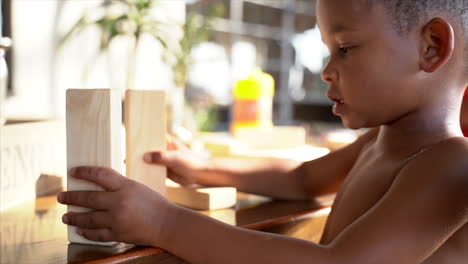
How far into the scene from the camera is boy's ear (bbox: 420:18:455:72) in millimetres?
632

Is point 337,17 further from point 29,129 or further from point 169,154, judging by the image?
point 29,129

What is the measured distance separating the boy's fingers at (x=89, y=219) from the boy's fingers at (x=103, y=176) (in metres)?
0.03

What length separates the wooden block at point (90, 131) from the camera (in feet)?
1.82

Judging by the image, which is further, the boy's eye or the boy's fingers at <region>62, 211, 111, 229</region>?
the boy's eye

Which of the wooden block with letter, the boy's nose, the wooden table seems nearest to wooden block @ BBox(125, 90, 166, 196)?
the wooden block with letter

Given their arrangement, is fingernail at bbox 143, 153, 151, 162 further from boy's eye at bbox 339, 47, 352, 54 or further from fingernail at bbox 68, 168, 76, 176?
boy's eye at bbox 339, 47, 352, 54

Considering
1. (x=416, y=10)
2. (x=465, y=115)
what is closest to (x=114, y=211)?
(x=416, y=10)

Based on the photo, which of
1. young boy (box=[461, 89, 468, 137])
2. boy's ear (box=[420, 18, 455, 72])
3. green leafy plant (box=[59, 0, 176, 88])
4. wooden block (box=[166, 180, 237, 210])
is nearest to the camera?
boy's ear (box=[420, 18, 455, 72])

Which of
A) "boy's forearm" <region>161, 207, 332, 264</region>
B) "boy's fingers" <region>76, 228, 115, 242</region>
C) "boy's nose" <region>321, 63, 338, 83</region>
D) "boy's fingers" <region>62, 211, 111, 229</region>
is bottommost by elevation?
"boy's forearm" <region>161, 207, 332, 264</region>

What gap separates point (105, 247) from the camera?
546 millimetres

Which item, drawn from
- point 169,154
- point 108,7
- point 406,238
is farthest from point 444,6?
point 108,7

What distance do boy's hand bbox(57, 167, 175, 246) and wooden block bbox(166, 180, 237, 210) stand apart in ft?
0.63

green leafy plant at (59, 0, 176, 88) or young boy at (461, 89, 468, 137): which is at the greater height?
green leafy plant at (59, 0, 176, 88)

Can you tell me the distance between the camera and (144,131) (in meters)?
0.68
